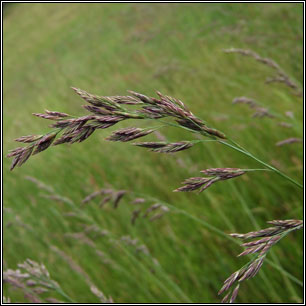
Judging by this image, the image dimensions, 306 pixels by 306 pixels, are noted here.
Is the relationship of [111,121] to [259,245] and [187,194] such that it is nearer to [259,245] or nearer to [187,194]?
[259,245]

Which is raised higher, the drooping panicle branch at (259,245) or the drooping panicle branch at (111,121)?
the drooping panicle branch at (111,121)

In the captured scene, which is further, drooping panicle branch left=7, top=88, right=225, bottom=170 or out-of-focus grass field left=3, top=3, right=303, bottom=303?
out-of-focus grass field left=3, top=3, right=303, bottom=303

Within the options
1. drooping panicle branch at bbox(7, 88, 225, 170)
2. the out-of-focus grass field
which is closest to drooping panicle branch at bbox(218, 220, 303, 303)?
drooping panicle branch at bbox(7, 88, 225, 170)

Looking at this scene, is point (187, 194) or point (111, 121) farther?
point (187, 194)

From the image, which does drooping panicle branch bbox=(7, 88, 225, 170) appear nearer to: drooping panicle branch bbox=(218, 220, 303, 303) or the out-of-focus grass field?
drooping panicle branch bbox=(218, 220, 303, 303)

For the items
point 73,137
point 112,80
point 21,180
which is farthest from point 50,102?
point 73,137

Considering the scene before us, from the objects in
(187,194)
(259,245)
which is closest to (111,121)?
(259,245)

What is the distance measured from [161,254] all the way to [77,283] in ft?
1.91

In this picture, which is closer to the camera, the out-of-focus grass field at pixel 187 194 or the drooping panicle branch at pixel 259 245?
the drooping panicle branch at pixel 259 245

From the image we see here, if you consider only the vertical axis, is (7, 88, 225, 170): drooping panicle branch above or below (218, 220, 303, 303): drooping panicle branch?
above

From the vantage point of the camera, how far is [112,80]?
17.2ft

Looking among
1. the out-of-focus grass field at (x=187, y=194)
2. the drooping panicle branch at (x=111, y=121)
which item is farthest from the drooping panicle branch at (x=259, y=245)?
the out-of-focus grass field at (x=187, y=194)

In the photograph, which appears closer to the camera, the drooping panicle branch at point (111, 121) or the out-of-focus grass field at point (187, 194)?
the drooping panicle branch at point (111, 121)

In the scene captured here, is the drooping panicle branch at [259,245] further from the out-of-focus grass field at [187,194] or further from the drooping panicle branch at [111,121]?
the out-of-focus grass field at [187,194]
